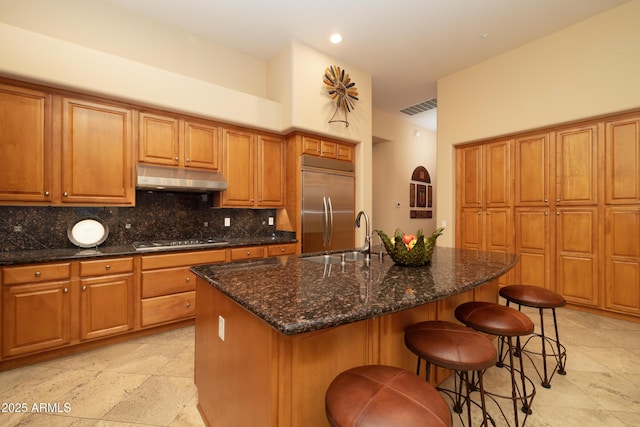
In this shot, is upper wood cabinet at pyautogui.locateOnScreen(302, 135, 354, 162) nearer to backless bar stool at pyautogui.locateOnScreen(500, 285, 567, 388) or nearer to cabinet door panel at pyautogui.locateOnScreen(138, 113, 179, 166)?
cabinet door panel at pyautogui.locateOnScreen(138, 113, 179, 166)

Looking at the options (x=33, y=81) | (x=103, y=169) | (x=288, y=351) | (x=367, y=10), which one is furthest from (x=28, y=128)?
(x=367, y=10)

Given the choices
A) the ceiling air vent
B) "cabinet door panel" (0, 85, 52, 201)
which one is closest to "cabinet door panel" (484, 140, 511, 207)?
the ceiling air vent

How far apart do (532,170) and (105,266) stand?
5.13m

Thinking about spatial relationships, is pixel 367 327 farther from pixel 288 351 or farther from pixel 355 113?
pixel 355 113

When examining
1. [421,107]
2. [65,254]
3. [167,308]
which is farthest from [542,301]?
[421,107]

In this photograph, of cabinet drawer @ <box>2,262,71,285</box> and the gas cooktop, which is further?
the gas cooktop

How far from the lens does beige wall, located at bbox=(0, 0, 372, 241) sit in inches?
96.7

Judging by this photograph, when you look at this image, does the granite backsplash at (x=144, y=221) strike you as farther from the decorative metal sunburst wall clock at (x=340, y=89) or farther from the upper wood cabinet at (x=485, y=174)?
the upper wood cabinet at (x=485, y=174)

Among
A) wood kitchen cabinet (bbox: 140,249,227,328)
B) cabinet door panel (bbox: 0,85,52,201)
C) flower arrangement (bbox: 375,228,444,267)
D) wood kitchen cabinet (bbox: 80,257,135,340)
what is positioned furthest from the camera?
wood kitchen cabinet (bbox: 140,249,227,328)

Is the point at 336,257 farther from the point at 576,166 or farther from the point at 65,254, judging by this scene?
the point at 576,166

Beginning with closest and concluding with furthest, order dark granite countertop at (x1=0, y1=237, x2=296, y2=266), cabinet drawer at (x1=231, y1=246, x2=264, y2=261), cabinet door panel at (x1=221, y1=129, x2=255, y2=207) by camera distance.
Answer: dark granite countertop at (x1=0, y1=237, x2=296, y2=266), cabinet drawer at (x1=231, y1=246, x2=264, y2=261), cabinet door panel at (x1=221, y1=129, x2=255, y2=207)

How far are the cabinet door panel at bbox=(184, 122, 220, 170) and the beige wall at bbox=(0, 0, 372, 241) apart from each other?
18 cm

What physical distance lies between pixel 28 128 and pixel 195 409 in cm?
276

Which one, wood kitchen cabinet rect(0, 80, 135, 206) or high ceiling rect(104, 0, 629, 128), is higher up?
high ceiling rect(104, 0, 629, 128)
